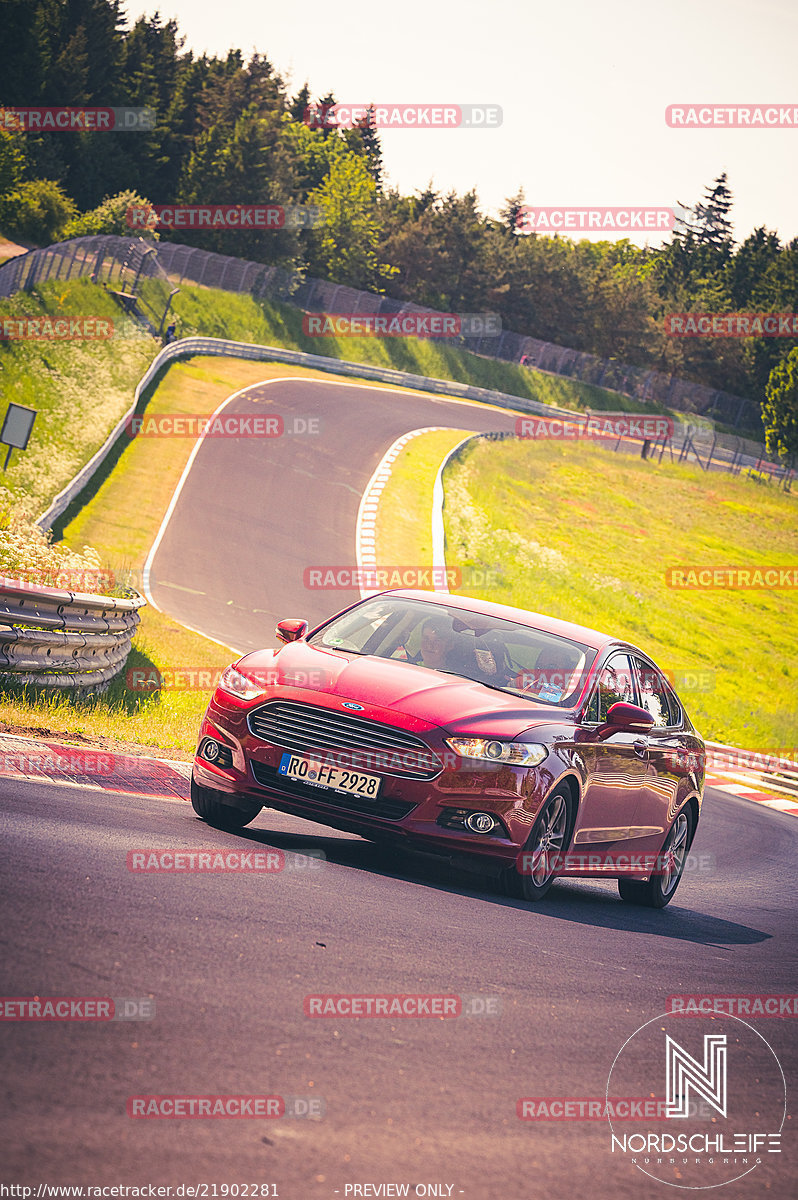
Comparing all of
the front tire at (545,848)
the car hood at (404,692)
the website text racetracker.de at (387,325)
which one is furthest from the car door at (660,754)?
the website text racetracker.de at (387,325)

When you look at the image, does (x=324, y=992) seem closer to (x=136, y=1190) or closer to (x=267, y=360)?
(x=136, y=1190)

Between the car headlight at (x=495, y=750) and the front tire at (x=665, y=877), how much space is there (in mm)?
2781

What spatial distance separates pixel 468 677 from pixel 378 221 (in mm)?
89407

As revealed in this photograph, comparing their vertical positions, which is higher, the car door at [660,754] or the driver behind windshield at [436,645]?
the driver behind windshield at [436,645]

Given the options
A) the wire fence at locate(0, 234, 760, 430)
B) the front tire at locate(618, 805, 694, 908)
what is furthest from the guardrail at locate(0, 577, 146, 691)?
the wire fence at locate(0, 234, 760, 430)

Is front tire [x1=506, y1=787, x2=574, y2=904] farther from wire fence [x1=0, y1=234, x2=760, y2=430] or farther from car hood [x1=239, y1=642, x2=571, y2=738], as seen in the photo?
wire fence [x1=0, y1=234, x2=760, y2=430]

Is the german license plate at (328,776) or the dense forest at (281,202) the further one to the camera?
the dense forest at (281,202)

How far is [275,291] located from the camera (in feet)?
232

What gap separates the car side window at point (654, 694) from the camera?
982 cm

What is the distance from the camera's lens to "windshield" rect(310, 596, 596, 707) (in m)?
8.62

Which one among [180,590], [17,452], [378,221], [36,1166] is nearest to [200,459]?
[17,452]

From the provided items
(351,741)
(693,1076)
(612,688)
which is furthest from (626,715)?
(693,1076)

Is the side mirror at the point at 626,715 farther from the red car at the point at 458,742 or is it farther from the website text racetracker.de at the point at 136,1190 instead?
the website text racetracker.de at the point at 136,1190

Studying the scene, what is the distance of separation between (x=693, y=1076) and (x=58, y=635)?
757 cm
